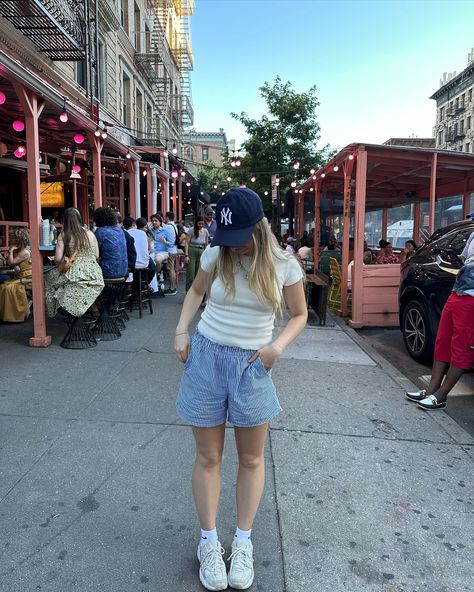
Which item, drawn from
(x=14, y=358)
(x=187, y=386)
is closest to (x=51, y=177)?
(x=14, y=358)

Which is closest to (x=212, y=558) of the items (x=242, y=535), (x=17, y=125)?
(x=242, y=535)

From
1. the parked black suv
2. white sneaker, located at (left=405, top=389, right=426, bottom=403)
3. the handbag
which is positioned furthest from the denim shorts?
the handbag

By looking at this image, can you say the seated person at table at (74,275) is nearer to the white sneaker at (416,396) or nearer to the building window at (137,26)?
the white sneaker at (416,396)

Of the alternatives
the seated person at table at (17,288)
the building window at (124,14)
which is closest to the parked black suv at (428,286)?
the seated person at table at (17,288)

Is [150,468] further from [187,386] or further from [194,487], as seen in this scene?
[187,386]

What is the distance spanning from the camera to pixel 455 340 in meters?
4.14

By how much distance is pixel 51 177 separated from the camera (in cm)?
1072

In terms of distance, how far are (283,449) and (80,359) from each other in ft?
9.41

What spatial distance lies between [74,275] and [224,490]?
365cm

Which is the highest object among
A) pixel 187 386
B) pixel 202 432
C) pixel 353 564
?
pixel 187 386

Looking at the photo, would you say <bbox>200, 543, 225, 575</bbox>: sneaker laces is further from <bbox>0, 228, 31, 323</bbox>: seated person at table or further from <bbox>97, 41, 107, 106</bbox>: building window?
<bbox>97, 41, 107, 106</bbox>: building window

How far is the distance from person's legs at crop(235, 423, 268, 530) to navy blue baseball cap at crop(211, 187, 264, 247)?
0.83 m

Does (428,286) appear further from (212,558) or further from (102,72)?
(102,72)

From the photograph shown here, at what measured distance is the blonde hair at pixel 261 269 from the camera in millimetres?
2035
